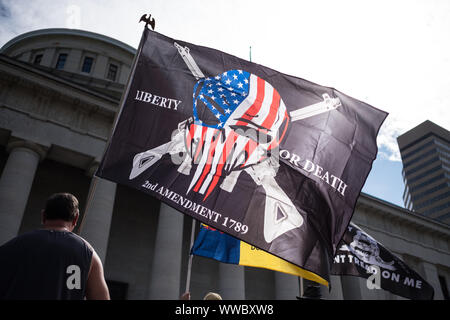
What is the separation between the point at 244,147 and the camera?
6402 millimetres

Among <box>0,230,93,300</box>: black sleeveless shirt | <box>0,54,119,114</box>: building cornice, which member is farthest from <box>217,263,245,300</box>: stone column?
<box>0,230,93,300</box>: black sleeveless shirt

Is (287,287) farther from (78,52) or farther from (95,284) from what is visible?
(78,52)

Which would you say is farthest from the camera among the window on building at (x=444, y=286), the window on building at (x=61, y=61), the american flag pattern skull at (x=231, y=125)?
the window on building at (x=61, y=61)

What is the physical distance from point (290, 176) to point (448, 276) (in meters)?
40.2

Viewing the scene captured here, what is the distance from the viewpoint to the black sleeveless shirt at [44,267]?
8.69 feet

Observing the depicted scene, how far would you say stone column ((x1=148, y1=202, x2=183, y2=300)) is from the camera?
19.5 m

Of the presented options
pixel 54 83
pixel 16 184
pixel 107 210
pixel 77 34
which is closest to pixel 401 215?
pixel 107 210

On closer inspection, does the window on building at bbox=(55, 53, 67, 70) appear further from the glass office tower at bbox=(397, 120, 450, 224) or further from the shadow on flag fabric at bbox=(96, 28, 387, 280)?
the glass office tower at bbox=(397, 120, 450, 224)

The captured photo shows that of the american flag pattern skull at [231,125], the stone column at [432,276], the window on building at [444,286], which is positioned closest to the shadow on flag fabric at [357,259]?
the american flag pattern skull at [231,125]

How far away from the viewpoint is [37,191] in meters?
24.6

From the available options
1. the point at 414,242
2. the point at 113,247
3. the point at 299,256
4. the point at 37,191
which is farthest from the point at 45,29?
the point at 299,256

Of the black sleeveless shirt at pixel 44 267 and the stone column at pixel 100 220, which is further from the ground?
the stone column at pixel 100 220

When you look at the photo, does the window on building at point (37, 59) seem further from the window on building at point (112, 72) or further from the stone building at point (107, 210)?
the stone building at point (107, 210)

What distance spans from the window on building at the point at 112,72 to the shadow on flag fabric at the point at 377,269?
4244 cm
